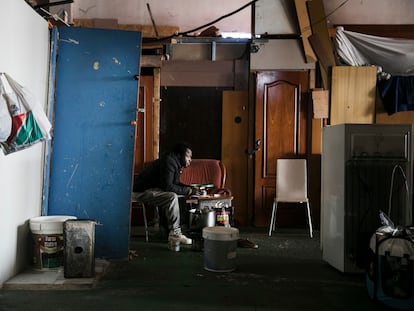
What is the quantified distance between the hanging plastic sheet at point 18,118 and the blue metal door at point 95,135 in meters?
0.71

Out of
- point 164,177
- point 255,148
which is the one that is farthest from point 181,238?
point 255,148

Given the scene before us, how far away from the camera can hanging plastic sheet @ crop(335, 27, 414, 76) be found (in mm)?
5582

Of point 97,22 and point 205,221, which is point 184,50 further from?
point 205,221

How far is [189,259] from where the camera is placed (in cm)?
411

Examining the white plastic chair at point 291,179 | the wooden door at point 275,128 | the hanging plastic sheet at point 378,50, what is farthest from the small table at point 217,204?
the hanging plastic sheet at point 378,50

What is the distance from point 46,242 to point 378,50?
428cm

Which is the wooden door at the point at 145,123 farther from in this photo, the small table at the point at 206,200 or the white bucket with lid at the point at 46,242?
the white bucket with lid at the point at 46,242

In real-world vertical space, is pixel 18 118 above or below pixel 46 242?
above

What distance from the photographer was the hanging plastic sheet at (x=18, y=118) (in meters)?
2.97

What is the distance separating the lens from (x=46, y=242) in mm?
3520

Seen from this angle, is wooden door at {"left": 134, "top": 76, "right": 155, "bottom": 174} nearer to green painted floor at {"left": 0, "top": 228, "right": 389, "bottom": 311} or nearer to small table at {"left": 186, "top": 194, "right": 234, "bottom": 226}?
small table at {"left": 186, "top": 194, "right": 234, "bottom": 226}

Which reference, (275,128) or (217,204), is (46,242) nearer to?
(217,204)

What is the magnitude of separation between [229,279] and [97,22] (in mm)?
4140

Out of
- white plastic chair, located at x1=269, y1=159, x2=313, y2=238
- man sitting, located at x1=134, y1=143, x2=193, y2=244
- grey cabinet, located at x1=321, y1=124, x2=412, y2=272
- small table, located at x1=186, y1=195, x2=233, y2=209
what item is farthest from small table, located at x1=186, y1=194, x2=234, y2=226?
grey cabinet, located at x1=321, y1=124, x2=412, y2=272
